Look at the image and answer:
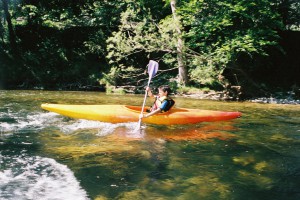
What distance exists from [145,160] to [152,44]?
34.9 feet

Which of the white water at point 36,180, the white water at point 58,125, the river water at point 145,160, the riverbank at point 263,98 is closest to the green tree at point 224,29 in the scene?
the riverbank at point 263,98

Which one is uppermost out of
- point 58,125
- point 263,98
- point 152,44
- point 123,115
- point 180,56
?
point 152,44

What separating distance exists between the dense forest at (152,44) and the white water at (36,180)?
9.60 meters

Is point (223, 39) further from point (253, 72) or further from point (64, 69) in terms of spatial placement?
point (64, 69)

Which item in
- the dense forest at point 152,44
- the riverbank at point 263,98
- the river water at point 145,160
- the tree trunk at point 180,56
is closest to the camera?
the river water at point 145,160

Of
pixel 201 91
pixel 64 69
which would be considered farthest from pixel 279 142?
pixel 64 69

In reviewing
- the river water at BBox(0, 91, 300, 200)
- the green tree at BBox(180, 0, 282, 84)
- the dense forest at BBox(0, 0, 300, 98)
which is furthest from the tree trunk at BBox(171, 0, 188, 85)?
the river water at BBox(0, 91, 300, 200)

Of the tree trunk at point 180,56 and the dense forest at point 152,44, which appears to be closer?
the dense forest at point 152,44

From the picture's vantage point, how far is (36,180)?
13.6ft

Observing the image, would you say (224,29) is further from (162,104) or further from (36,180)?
(36,180)

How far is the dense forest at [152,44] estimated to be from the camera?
13.9 m

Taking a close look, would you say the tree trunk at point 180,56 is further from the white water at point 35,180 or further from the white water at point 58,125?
the white water at point 35,180

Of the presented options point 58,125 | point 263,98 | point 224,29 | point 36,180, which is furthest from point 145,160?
point 224,29

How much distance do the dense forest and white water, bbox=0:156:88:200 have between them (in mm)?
9595
